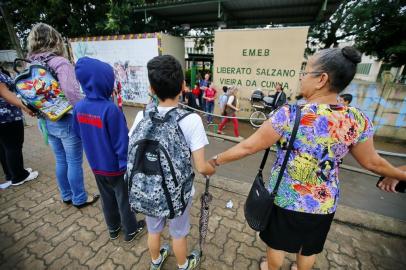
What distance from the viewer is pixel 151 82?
1323 millimetres

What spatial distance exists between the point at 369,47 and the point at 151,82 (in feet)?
51.8

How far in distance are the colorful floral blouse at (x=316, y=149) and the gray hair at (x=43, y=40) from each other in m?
2.30

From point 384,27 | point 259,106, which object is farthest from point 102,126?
point 384,27

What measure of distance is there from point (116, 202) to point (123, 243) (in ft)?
1.57

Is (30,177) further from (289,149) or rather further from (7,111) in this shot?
(289,149)

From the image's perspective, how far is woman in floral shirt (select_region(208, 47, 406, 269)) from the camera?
3.85 ft

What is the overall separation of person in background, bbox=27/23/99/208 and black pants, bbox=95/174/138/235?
26.0 inches

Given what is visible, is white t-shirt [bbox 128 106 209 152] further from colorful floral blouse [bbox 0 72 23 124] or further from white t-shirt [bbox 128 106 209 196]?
colorful floral blouse [bbox 0 72 23 124]

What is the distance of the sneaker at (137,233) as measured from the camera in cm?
223

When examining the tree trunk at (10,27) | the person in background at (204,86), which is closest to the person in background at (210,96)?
the person in background at (204,86)

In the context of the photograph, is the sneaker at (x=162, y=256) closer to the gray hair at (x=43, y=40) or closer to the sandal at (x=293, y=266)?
the sandal at (x=293, y=266)

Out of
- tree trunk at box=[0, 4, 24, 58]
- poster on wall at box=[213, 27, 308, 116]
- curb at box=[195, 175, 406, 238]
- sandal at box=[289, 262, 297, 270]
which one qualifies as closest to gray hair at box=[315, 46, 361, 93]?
sandal at box=[289, 262, 297, 270]

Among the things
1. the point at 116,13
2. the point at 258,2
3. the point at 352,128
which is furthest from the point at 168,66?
the point at 116,13

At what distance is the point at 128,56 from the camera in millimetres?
9070
